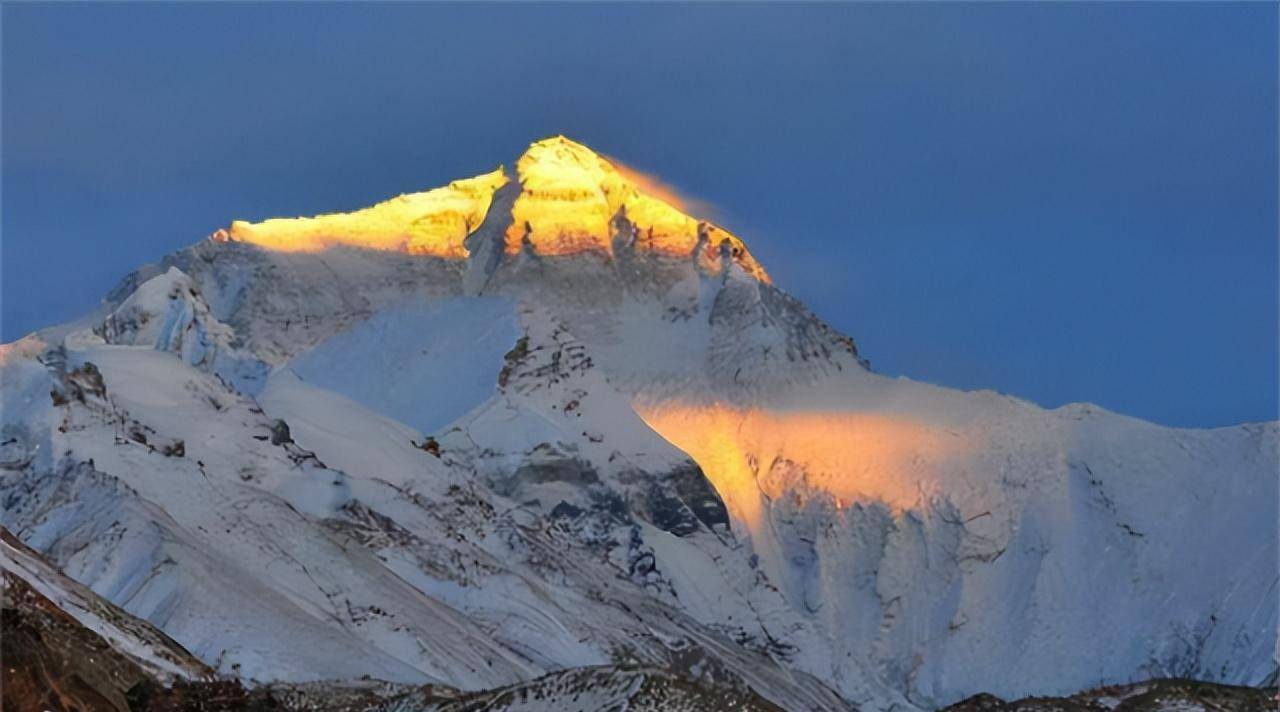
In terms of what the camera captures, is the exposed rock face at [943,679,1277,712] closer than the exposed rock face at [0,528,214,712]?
No

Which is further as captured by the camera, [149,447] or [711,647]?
[711,647]

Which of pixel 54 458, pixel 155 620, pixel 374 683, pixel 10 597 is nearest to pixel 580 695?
pixel 10 597

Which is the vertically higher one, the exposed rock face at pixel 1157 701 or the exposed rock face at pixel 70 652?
the exposed rock face at pixel 1157 701

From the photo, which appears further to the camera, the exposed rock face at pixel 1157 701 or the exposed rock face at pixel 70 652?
the exposed rock face at pixel 1157 701

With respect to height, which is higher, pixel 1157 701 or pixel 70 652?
pixel 1157 701

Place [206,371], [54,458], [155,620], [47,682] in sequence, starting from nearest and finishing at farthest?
[47,682] → [155,620] → [54,458] → [206,371]

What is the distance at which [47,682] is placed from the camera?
73.1 m

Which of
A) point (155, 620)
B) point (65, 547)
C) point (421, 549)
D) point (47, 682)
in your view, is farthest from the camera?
point (421, 549)

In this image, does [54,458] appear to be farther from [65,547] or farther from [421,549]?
[421,549]

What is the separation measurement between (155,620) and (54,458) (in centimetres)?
2436

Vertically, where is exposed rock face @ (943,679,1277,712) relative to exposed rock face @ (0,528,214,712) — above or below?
above

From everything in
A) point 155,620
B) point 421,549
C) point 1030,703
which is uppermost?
point 421,549

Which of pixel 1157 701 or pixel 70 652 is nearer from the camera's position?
pixel 70 652

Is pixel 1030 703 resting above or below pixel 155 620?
below
